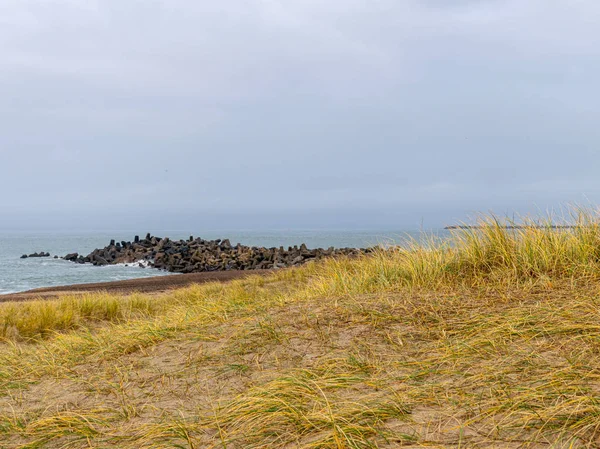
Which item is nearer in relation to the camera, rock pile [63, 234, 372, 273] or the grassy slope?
the grassy slope

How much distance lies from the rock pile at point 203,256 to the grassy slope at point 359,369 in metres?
17.1

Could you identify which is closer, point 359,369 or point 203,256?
point 359,369

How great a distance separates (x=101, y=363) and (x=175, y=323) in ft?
3.13

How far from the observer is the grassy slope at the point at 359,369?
2.56 meters

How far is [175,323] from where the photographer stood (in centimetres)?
538

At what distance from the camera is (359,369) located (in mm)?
3449

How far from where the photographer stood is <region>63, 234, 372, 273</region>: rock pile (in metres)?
26.5

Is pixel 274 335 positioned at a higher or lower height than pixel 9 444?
higher

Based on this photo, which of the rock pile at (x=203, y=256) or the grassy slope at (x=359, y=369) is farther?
the rock pile at (x=203, y=256)

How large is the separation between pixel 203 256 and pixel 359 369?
27662 mm

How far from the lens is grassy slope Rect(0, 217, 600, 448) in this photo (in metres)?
2.56

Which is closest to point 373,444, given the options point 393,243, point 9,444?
point 9,444

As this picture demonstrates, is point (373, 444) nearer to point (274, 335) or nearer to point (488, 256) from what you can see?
point (274, 335)

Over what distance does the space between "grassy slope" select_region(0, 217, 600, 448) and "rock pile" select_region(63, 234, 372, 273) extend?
17.1 metres
